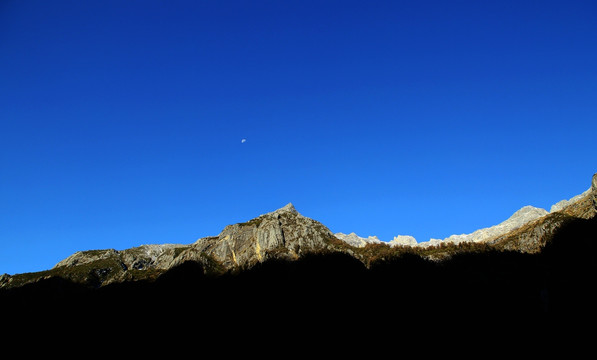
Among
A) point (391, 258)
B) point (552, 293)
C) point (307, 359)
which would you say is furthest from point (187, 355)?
point (552, 293)

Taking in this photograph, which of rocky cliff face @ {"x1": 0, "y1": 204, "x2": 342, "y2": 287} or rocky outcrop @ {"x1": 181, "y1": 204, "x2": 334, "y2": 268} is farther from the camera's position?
rocky cliff face @ {"x1": 0, "y1": 204, "x2": 342, "y2": 287}

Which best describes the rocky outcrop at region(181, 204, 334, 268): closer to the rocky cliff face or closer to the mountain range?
the rocky cliff face

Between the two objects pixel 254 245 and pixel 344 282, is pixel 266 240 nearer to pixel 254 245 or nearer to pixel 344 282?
pixel 254 245

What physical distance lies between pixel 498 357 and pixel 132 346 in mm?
101402

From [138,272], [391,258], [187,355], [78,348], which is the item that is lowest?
[187,355]

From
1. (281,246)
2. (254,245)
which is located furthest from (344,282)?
(254,245)

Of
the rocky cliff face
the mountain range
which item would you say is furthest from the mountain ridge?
the mountain range

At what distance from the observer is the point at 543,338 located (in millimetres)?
73375

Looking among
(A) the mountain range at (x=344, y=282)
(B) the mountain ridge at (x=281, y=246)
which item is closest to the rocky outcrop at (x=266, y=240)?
(B) the mountain ridge at (x=281, y=246)

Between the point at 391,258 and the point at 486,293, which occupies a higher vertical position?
the point at 391,258

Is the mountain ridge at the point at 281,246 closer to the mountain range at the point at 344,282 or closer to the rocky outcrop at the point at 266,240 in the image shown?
the rocky outcrop at the point at 266,240

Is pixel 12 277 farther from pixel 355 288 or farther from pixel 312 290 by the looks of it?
pixel 355 288

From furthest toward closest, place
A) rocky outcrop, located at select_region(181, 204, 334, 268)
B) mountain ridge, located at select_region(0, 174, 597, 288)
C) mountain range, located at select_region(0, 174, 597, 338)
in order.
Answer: rocky outcrop, located at select_region(181, 204, 334, 268) < mountain ridge, located at select_region(0, 174, 597, 288) < mountain range, located at select_region(0, 174, 597, 338)

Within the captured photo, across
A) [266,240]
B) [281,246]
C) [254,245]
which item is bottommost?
[281,246]
